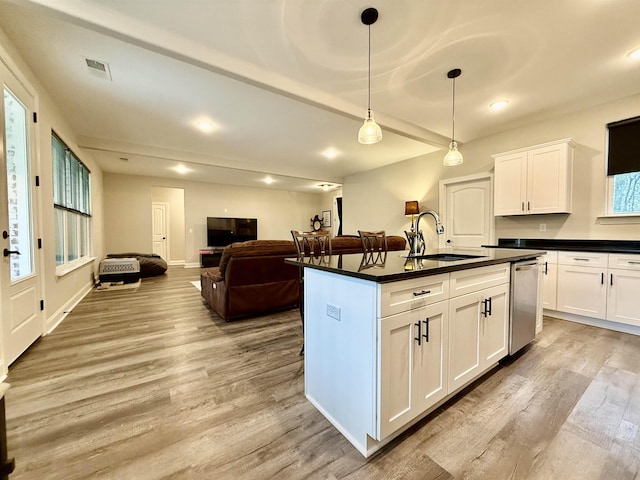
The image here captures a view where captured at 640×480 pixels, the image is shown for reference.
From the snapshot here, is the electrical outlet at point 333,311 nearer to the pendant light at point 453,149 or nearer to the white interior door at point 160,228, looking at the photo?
the pendant light at point 453,149

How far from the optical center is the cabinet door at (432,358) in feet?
4.70

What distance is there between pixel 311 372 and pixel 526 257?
1.97 meters

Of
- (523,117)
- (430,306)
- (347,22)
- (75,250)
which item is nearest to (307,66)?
(347,22)

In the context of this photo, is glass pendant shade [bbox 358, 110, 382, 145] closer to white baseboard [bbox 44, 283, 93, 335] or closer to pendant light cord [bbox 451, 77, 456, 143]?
pendant light cord [bbox 451, 77, 456, 143]

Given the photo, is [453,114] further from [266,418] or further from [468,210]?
[266,418]

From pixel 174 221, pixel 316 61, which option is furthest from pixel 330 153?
pixel 174 221

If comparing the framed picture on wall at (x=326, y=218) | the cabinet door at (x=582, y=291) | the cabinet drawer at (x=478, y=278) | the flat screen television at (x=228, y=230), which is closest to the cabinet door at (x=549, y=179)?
the cabinet door at (x=582, y=291)

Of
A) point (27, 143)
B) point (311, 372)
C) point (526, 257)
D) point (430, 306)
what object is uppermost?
point (27, 143)

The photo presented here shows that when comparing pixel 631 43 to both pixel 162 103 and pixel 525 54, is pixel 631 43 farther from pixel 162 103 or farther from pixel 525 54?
pixel 162 103

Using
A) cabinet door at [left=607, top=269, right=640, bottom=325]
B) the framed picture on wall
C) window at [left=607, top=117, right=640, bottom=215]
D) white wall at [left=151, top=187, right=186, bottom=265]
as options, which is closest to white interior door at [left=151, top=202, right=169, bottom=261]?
white wall at [left=151, top=187, right=186, bottom=265]

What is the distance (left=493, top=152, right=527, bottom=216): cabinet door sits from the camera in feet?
12.5

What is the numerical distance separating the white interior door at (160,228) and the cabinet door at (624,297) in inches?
399

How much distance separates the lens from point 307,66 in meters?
2.62

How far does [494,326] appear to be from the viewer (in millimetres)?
1991
